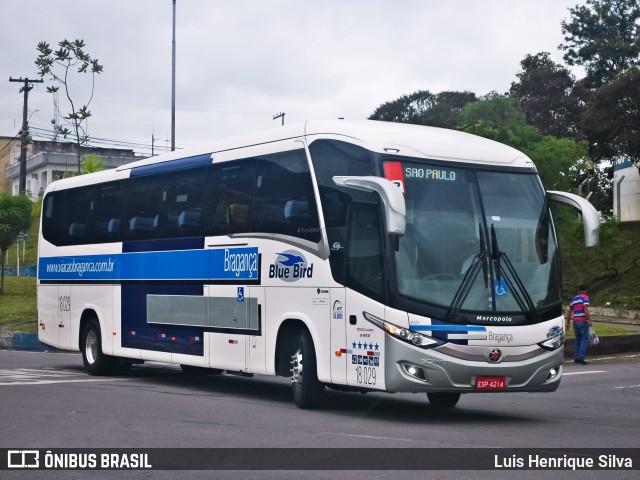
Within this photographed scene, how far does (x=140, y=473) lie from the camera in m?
9.34

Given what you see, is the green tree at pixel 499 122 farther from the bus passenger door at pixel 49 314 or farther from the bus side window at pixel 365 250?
the bus side window at pixel 365 250

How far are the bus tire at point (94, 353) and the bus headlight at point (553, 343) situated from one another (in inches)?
388

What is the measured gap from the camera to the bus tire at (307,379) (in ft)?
49.9

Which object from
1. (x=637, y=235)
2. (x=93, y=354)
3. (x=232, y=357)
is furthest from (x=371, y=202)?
(x=637, y=235)

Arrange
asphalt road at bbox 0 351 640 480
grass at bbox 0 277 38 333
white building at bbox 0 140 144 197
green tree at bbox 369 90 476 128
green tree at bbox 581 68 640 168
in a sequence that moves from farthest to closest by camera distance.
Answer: white building at bbox 0 140 144 197
green tree at bbox 369 90 476 128
green tree at bbox 581 68 640 168
grass at bbox 0 277 38 333
asphalt road at bbox 0 351 640 480

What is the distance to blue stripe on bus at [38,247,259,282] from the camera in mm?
17141

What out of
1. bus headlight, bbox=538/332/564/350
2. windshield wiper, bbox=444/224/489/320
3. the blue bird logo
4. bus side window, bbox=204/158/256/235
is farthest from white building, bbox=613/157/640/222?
windshield wiper, bbox=444/224/489/320

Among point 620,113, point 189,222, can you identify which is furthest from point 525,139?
point 189,222

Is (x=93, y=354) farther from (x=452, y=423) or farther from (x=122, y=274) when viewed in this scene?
(x=452, y=423)

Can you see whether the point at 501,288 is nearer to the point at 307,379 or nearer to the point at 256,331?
the point at 307,379

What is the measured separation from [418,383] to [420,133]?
3.35 metres

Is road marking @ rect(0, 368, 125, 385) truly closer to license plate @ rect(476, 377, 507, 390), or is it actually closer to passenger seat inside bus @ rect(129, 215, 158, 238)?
passenger seat inside bus @ rect(129, 215, 158, 238)

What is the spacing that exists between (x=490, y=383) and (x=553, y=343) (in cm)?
115

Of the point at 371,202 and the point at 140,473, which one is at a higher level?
the point at 371,202
